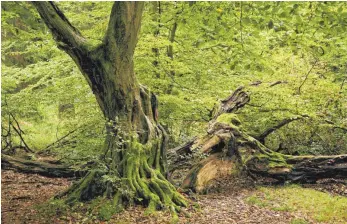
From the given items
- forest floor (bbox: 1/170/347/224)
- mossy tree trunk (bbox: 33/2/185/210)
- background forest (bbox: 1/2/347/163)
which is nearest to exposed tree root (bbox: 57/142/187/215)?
mossy tree trunk (bbox: 33/2/185/210)

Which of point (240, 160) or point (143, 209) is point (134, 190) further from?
point (240, 160)

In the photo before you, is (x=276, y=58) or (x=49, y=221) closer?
(x=49, y=221)

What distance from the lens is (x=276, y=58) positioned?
38.8 ft

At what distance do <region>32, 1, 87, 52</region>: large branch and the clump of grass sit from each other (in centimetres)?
506

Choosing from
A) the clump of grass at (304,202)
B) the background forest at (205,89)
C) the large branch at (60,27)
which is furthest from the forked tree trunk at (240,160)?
the large branch at (60,27)

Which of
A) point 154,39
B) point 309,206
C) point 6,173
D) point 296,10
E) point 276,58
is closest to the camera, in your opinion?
point 296,10

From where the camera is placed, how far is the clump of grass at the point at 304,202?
6962mm

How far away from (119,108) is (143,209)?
2005 mm

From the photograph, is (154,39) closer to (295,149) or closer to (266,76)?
(266,76)

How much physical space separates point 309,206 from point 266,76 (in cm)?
580

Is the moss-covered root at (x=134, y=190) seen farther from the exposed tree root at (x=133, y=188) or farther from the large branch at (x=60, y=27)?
the large branch at (x=60, y=27)

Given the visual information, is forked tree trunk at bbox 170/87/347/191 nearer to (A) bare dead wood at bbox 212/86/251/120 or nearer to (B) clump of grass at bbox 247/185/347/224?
(B) clump of grass at bbox 247/185/347/224

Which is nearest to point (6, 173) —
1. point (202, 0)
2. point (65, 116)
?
point (65, 116)

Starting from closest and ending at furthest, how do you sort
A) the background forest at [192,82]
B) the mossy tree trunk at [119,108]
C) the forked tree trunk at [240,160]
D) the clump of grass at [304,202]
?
the mossy tree trunk at [119,108] < the clump of grass at [304,202] < the forked tree trunk at [240,160] < the background forest at [192,82]
